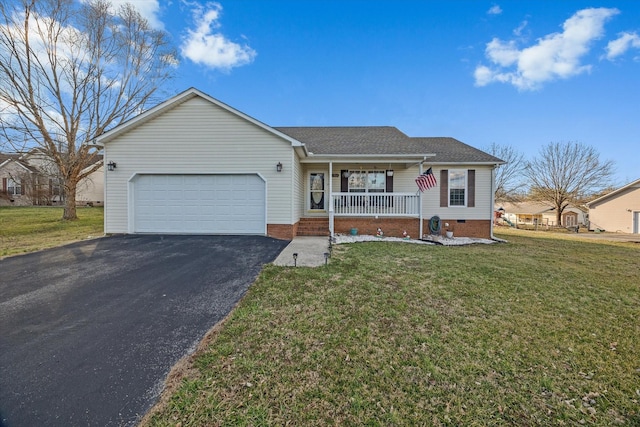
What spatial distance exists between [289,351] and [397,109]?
22686mm

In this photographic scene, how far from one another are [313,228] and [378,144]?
4.89 metres

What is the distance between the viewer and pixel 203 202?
970cm

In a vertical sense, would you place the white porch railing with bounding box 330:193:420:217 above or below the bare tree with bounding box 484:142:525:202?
below

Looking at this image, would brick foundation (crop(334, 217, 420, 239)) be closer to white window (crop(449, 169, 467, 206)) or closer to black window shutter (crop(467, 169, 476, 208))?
white window (crop(449, 169, 467, 206))

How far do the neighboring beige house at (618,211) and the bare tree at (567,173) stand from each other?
196 centimetres

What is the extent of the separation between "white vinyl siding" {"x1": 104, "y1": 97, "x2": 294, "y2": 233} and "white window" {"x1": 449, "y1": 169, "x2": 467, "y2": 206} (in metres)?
7.56

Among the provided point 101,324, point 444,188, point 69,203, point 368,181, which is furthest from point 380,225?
point 69,203

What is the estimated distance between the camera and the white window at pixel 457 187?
39.2 ft

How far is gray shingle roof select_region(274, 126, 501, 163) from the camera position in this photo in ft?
36.2

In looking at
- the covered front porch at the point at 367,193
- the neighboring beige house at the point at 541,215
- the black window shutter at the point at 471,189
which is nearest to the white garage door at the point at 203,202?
the covered front porch at the point at 367,193

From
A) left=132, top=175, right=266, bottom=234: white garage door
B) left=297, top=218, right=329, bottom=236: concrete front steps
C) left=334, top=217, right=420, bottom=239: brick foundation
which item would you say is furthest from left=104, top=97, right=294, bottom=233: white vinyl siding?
left=334, top=217, right=420, bottom=239: brick foundation

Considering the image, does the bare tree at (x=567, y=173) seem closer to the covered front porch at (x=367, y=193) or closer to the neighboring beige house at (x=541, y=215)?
the neighboring beige house at (x=541, y=215)

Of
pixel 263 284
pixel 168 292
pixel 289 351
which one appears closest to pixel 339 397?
pixel 289 351

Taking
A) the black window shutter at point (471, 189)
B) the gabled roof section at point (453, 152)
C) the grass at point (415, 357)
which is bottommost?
the grass at point (415, 357)
